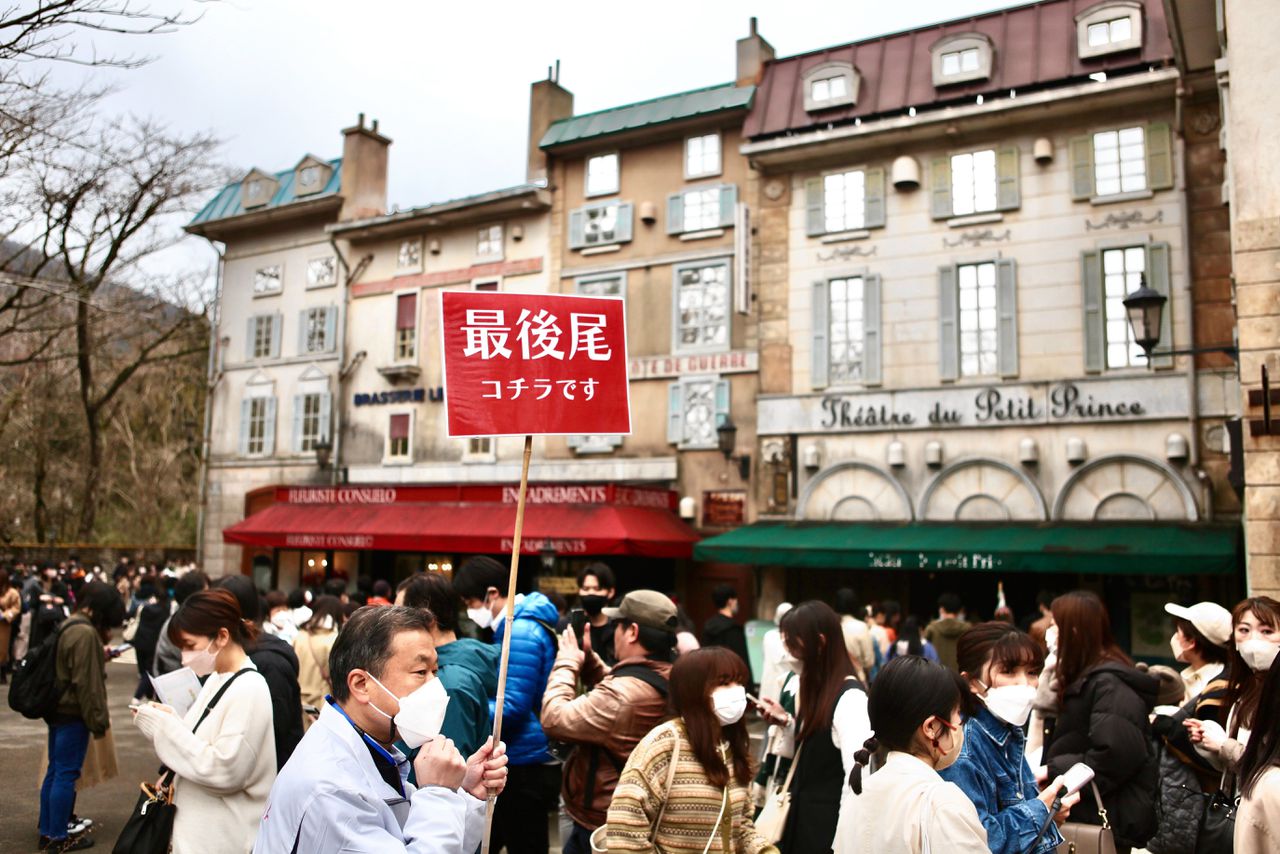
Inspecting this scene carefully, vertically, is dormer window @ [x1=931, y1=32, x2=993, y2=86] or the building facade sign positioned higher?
dormer window @ [x1=931, y1=32, x2=993, y2=86]

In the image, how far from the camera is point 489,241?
22766 millimetres

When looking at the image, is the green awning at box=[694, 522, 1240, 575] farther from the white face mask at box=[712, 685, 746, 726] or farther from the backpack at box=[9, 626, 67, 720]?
the white face mask at box=[712, 685, 746, 726]

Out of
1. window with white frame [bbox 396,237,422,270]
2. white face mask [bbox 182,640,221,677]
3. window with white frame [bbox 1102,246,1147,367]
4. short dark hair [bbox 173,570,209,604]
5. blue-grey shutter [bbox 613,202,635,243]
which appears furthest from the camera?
window with white frame [bbox 396,237,422,270]

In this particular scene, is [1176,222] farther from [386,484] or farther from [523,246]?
[386,484]

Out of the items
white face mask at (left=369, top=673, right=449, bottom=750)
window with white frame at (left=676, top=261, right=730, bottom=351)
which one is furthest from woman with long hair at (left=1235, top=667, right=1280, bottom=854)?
window with white frame at (left=676, top=261, right=730, bottom=351)

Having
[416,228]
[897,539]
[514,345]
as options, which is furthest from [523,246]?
[514,345]

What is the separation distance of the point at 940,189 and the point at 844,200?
5.76ft

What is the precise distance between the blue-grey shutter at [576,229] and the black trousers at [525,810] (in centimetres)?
1722

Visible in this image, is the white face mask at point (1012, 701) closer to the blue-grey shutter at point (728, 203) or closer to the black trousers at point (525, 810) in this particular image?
the black trousers at point (525, 810)

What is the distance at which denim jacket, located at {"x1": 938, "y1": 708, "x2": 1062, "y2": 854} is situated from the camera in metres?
3.40

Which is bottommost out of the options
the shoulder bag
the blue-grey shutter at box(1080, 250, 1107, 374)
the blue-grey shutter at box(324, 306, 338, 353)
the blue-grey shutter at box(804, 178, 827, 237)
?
the shoulder bag

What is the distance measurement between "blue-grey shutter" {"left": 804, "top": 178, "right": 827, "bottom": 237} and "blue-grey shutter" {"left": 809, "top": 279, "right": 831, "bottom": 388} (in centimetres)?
97

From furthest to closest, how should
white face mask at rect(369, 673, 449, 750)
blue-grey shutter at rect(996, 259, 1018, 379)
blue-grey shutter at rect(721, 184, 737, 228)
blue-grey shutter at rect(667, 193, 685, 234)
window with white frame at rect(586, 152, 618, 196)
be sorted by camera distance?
1. window with white frame at rect(586, 152, 618, 196)
2. blue-grey shutter at rect(667, 193, 685, 234)
3. blue-grey shutter at rect(721, 184, 737, 228)
4. blue-grey shutter at rect(996, 259, 1018, 379)
5. white face mask at rect(369, 673, 449, 750)

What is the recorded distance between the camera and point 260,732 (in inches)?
167
